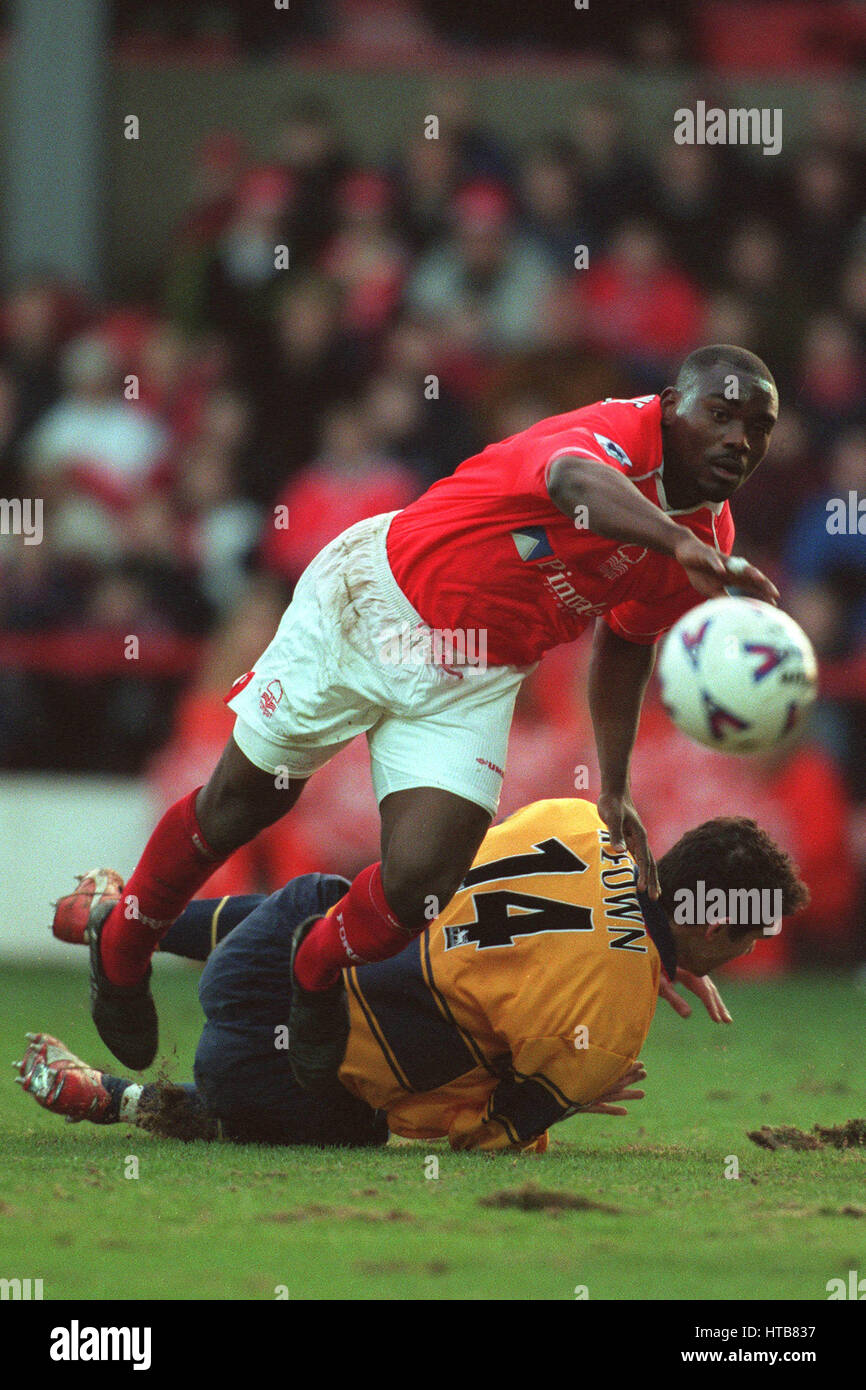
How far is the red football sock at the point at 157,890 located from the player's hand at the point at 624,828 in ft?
3.22

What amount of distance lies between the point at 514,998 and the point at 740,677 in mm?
1026

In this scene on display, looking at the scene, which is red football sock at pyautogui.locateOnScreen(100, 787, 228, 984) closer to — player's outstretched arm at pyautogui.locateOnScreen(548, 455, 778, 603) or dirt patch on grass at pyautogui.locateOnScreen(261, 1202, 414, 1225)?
dirt patch on grass at pyautogui.locateOnScreen(261, 1202, 414, 1225)

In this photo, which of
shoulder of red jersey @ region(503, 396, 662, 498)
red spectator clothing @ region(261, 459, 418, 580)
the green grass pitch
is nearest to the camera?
the green grass pitch

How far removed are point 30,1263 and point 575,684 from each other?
5212 millimetres

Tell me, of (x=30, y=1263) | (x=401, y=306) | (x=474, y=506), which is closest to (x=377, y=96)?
(x=401, y=306)

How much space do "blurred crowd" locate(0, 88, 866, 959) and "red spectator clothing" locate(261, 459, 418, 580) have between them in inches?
0.5

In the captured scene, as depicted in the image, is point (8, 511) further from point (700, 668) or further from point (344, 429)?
point (700, 668)

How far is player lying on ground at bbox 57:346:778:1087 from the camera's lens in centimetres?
420

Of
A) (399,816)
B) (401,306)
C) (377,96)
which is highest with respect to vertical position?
(377,96)

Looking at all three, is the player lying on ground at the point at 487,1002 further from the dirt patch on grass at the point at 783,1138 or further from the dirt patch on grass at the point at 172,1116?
the dirt patch on grass at the point at 783,1138

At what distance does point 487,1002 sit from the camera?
4.32 m

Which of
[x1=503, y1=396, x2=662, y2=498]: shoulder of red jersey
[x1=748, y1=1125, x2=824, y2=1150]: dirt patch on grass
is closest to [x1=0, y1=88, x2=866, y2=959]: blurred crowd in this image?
[x1=748, y1=1125, x2=824, y2=1150]: dirt patch on grass

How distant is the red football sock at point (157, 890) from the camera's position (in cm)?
467

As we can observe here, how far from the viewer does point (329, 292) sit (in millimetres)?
9984
